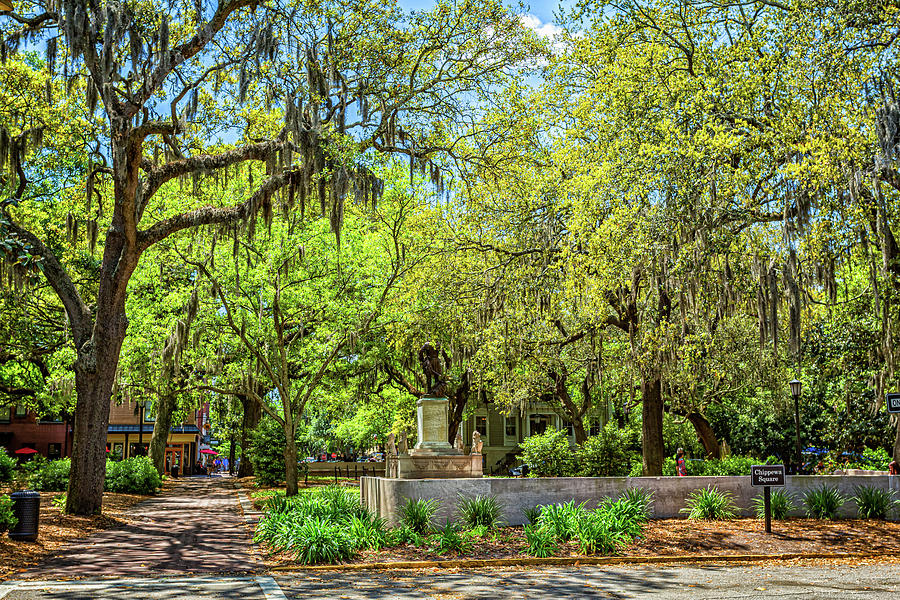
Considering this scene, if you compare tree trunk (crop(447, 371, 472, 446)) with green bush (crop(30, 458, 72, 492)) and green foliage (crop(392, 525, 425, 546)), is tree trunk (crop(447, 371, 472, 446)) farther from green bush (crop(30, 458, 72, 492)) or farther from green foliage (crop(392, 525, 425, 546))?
green foliage (crop(392, 525, 425, 546))

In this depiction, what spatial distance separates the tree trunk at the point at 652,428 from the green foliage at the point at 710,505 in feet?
11.8

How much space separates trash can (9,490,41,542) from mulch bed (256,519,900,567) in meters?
4.44

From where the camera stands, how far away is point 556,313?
20.3m

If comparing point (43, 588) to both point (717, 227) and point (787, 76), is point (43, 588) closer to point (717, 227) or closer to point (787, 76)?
point (717, 227)

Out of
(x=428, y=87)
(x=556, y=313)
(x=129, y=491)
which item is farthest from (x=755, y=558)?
(x=129, y=491)

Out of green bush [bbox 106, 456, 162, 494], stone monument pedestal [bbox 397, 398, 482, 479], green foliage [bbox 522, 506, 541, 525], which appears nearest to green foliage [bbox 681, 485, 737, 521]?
green foliage [bbox 522, 506, 541, 525]

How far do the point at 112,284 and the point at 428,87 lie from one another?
8935 mm

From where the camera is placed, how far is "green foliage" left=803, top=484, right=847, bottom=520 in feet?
54.0

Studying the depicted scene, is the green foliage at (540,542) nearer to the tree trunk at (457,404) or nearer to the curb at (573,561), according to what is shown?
the curb at (573,561)

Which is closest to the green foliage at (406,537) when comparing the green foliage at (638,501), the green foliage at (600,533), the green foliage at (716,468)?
the green foliage at (600,533)

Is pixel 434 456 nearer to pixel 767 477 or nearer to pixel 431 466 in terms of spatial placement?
pixel 431 466

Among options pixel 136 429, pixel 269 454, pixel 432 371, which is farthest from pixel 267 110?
pixel 136 429

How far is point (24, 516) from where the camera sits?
13.5 meters

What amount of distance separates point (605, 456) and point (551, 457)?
229 cm
